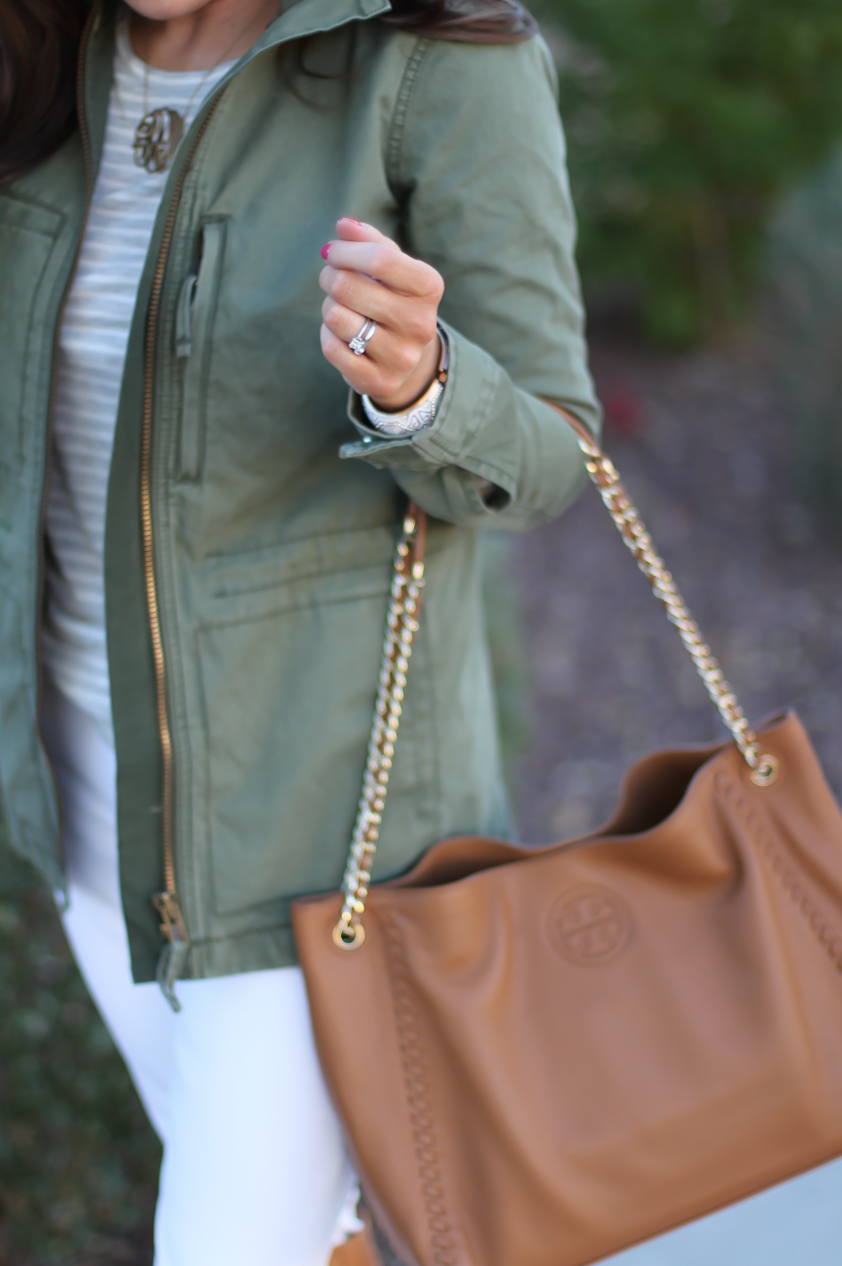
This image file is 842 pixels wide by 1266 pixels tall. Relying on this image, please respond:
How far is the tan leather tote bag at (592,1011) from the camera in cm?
121

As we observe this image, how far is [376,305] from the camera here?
968 mm

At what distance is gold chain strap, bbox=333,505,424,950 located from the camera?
1.28m

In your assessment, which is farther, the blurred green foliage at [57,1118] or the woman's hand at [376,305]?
the blurred green foliage at [57,1118]

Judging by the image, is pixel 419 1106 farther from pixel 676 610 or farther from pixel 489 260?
pixel 489 260

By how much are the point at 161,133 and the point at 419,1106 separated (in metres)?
1.16

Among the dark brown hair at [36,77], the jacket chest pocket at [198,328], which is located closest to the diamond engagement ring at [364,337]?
the jacket chest pocket at [198,328]

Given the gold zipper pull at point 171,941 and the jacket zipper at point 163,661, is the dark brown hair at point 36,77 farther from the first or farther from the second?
the gold zipper pull at point 171,941

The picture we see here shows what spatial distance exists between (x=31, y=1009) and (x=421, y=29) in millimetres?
2463

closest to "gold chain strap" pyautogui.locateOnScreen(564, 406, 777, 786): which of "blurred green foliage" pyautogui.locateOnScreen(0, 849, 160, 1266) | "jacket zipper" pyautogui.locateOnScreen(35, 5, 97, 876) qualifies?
"jacket zipper" pyautogui.locateOnScreen(35, 5, 97, 876)

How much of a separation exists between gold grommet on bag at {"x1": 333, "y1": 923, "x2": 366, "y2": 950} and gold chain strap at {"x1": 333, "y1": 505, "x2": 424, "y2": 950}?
32 mm

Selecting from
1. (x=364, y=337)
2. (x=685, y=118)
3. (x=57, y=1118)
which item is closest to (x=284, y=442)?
(x=364, y=337)

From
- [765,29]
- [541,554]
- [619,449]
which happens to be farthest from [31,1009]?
[765,29]

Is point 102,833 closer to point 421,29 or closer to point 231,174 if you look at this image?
point 231,174

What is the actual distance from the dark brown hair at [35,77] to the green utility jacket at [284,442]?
40 mm
